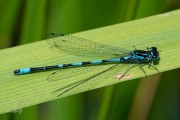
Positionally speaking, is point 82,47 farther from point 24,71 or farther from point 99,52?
point 24,71

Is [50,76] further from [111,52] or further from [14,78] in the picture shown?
[111,52]

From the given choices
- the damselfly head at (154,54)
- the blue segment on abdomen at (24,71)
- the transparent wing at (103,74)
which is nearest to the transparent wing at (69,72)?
the transparent wing at (103,74)

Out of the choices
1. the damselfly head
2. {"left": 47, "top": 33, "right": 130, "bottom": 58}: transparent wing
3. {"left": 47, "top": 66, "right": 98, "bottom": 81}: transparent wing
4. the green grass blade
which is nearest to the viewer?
the green grass blade

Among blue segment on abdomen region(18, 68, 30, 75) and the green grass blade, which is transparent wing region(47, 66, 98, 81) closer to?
the green grass blade

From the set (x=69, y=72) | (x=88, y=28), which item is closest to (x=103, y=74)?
(x=69, y=72)

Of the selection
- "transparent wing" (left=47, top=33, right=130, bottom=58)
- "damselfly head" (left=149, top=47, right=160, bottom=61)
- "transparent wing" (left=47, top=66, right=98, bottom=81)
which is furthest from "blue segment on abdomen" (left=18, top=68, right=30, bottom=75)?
"damselfly head" (left=149, top=47, right=160, bottom=61)

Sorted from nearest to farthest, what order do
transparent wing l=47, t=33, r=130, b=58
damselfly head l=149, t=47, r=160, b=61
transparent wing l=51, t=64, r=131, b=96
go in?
transparent wing l=51, t=64, r=131, b=96 → damselfly head l=149, t=47, r=160, b=61 → transparent wing l=47, t=33, r=130, b=58

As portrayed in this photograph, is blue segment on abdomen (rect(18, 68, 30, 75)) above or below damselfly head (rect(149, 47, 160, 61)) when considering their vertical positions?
below
